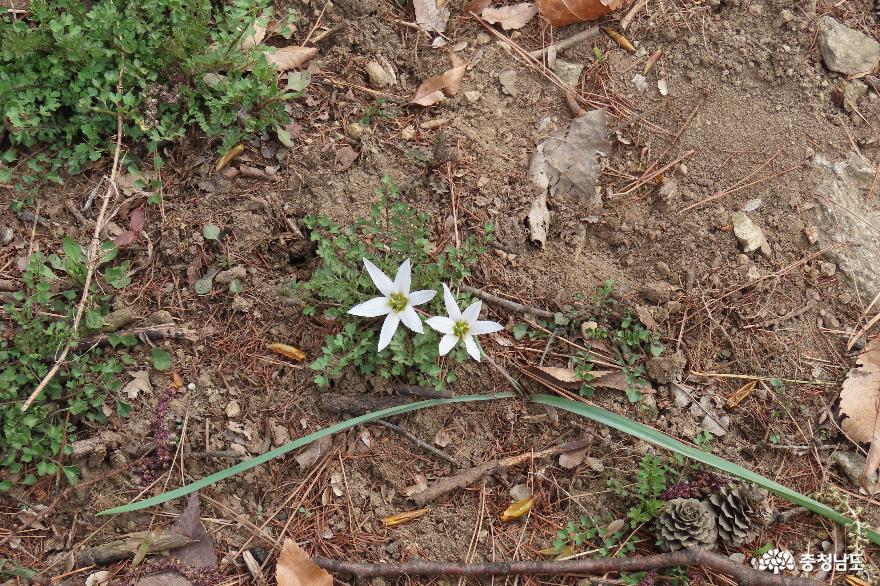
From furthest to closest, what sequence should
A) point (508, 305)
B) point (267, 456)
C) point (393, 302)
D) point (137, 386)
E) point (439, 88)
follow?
point (439, 88) → point (508, 305) → point (137, 386) → point (393, 302) → point (267, 456)

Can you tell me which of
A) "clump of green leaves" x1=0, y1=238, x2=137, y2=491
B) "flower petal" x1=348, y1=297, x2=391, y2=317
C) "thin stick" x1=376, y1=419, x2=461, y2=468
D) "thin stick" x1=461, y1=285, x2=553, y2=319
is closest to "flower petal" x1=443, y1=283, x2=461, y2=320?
"flower petal" x1=348, y1=297, x2=391, y2=317

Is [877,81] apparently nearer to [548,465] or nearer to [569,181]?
[569,181]

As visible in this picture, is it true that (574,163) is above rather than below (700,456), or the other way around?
above

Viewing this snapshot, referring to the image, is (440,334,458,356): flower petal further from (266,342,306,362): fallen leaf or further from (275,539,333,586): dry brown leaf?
(275,539,333,586): dry brown leaf

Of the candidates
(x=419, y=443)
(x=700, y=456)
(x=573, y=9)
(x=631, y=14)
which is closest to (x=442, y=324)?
(x=419, y=443)

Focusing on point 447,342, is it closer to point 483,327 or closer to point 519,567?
point 483,327

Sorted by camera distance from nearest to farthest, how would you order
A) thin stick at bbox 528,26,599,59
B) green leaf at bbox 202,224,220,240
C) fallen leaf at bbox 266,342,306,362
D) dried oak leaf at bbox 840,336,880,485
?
dried oak leaf at bbox 840,336,880,485, fallen leaf at bbox 266,342,306,362, green leaf at bbox 202,224,220,240, thin stick at bbox 528,26,599,59
